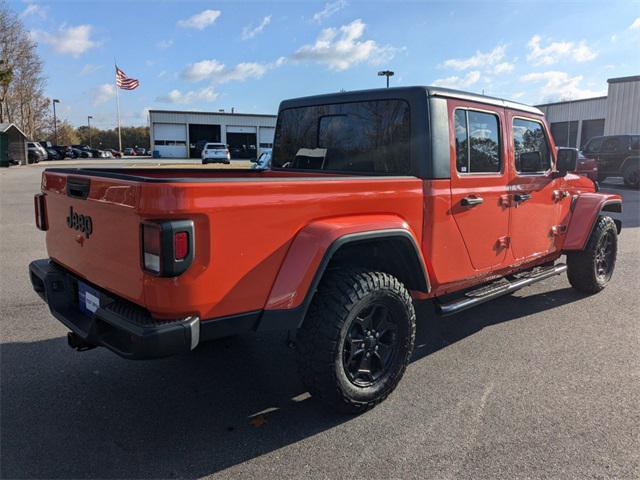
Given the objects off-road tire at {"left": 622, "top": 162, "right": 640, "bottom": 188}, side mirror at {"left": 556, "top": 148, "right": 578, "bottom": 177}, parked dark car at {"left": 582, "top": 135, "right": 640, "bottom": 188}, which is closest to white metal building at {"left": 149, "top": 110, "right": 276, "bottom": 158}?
parked dark car at {"left": 582, "top": 135, "right": 640, "bottom": 188}

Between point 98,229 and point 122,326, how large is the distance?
0.63 m

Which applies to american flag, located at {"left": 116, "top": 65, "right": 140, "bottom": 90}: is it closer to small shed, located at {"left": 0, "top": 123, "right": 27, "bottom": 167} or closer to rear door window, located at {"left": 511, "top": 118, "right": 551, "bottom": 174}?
small shed, located at {"left": 0, "top": 123, "right": 27, "bottom": 167}

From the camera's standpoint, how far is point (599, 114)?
118 feet

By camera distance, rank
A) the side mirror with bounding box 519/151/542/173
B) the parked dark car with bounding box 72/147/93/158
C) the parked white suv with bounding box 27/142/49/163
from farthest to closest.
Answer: the parked dark car with bounding box 72/147/93/158
the parked white suv with bounding box 27/142/49/163
the side mirror with bounding box 519/151/542/173

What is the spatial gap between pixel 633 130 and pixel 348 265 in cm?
3285

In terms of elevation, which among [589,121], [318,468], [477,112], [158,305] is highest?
[589,121]

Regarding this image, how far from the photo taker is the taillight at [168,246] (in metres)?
2.25

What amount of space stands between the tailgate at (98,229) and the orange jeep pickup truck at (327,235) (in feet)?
0.04

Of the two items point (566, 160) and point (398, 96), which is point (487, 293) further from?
point (398, 96)

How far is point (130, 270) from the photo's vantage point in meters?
2.51

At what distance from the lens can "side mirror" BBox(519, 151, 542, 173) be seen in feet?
14.2

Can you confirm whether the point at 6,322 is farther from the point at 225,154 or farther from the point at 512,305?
the point at 225,154

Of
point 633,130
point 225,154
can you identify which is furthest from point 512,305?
point 225,154

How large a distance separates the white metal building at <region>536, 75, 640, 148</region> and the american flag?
113 ft
